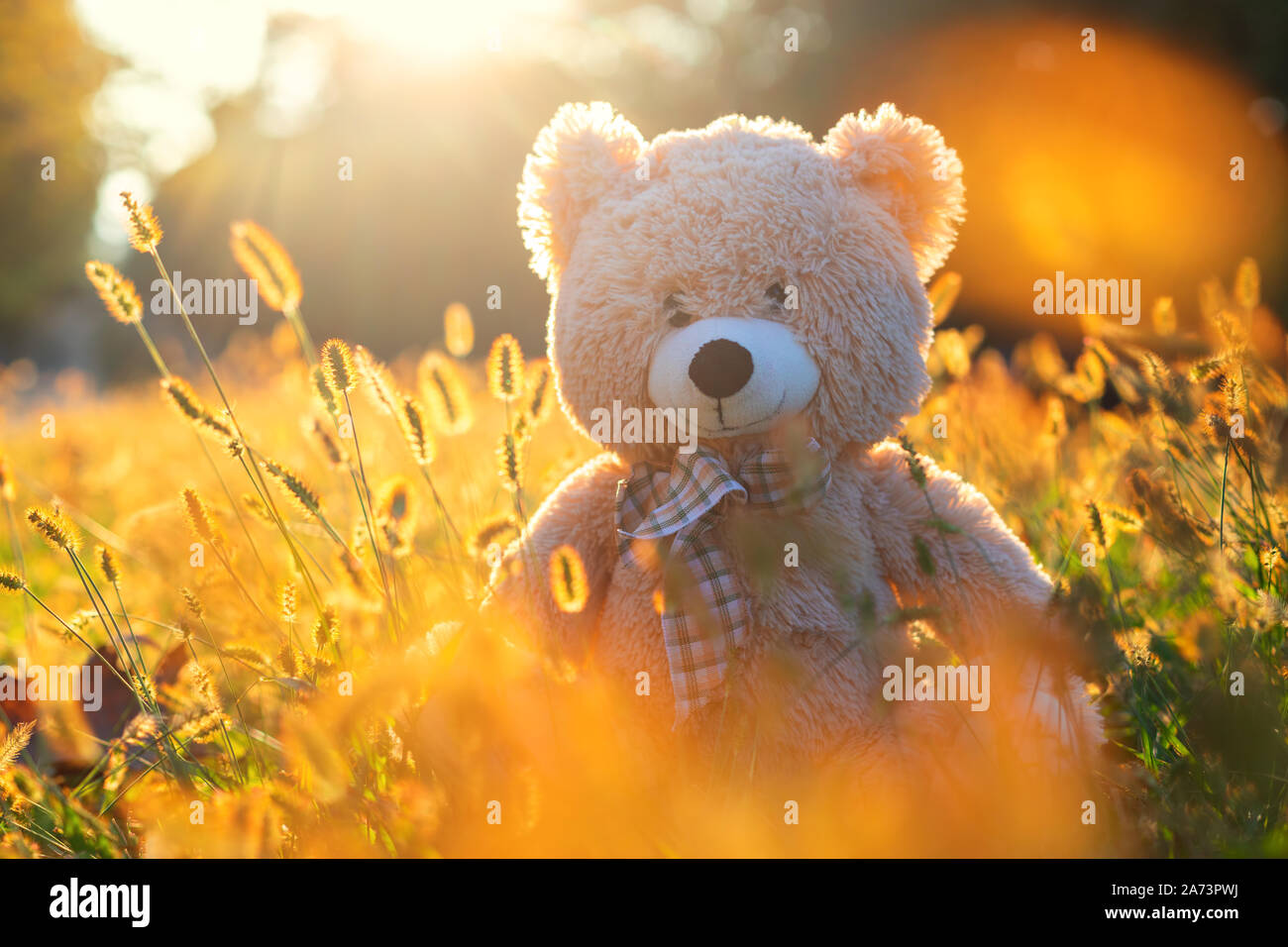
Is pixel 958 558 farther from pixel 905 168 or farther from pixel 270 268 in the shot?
pixel 270 268

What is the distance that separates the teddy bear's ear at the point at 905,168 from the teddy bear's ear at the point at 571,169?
34 cm

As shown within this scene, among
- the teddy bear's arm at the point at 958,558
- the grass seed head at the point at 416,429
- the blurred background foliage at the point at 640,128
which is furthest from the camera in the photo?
the blurred background foliage at the point at 640,128

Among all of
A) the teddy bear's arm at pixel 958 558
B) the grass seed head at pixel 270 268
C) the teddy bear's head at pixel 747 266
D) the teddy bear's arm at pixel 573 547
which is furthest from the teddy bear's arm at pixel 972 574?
the grass seed head at pixel 270 268

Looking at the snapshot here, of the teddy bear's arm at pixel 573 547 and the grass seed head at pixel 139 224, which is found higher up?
the grass seed head at pixel 139 224

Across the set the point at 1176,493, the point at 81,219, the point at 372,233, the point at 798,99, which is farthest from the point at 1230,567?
the point at 81,219

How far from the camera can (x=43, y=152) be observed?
1366 cm

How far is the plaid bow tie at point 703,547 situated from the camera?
122 centimetres

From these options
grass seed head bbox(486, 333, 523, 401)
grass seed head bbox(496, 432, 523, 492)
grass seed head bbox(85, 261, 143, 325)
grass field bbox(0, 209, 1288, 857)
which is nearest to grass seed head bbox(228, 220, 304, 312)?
grass field bbox(0, 209, 1288, 857)

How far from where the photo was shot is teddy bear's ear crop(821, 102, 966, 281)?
1382 millimetres

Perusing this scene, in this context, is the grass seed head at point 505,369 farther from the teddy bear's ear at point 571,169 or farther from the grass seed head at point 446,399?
the teddy bear's ear at point 571,169

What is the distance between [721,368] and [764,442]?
6.5 inches

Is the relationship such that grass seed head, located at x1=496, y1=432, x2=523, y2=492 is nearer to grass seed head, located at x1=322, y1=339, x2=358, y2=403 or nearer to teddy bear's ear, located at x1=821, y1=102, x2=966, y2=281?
grass seed head, located at x1=322, y1=339, x2=358, y2=403

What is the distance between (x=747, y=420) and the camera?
123 centimetres

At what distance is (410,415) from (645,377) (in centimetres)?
35
